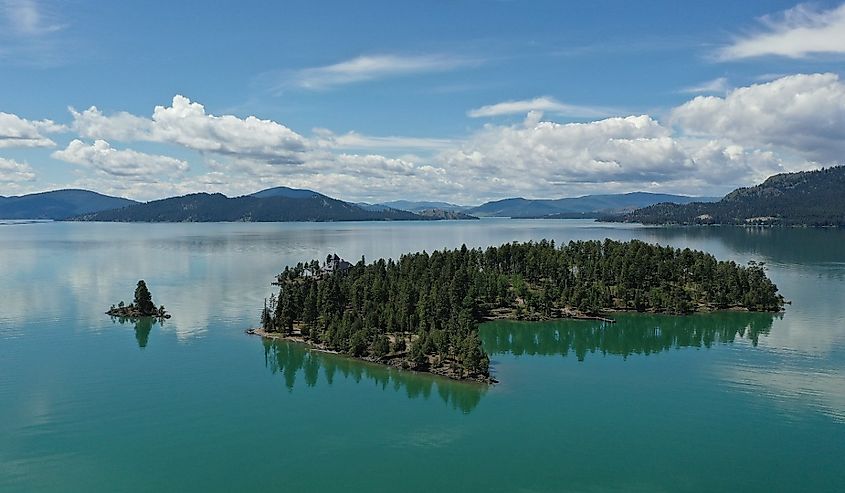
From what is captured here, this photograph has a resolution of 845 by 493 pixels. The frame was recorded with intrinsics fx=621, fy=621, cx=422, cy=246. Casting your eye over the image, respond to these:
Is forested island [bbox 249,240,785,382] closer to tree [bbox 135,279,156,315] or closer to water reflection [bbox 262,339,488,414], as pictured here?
water reflection [bbox 262,339,488,414]

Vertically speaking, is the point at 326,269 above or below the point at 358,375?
above

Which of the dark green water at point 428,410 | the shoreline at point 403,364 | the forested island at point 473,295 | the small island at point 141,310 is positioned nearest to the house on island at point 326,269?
the forested island at point 473,295

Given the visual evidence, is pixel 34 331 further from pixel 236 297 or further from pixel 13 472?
pixel 13 472

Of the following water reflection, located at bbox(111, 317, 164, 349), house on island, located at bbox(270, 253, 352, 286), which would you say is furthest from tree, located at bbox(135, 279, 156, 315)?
house on island, located at bbox(270, 253, 352, 286)

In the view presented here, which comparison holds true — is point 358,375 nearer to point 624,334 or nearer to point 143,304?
point 624,334

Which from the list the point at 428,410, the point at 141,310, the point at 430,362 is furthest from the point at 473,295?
the point at 141,310

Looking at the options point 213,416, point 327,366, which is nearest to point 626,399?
point 327,366
